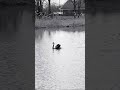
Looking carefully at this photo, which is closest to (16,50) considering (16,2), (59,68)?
(16,2)

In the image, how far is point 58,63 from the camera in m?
14.7

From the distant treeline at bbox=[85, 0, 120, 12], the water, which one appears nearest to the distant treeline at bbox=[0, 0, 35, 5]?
the distant treeline at bbox=[85, 0, 120, 12]

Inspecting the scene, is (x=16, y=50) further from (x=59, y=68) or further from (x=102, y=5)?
(x=59, y=68)

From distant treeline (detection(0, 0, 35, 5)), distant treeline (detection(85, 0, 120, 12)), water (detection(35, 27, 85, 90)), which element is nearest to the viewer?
distant treeline (detection(0, 0, 35, 5))

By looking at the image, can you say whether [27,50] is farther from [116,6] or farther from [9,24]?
[116,6]

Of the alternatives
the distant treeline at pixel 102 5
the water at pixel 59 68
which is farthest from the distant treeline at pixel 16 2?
the water at pixel 59 68

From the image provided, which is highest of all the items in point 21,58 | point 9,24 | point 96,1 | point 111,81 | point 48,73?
point 96,1

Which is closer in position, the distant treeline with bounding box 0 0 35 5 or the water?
the distant treeline with bounding box 0 0 35 5

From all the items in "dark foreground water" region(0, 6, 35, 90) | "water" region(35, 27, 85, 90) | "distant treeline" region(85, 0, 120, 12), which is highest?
"distant treeline" region(85, 0, 120, 12)

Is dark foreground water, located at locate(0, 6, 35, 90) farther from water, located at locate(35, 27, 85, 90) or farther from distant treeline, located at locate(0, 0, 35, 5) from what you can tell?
water, located at locate(35, 27, 85, 90)

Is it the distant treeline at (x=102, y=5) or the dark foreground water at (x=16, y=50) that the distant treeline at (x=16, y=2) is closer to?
the dark foreground water at (x=16, y=50)

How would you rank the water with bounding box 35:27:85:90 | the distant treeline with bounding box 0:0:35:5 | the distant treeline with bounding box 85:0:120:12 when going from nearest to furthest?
1. the distant treeline with bounding box 0:0:35:5
2. the distant treeline with bounding box 85:0:120:12
3. the water with bounding box 35:27:85:90

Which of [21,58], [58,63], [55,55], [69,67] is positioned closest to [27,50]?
[21,58]

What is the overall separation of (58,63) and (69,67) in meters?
1.15
